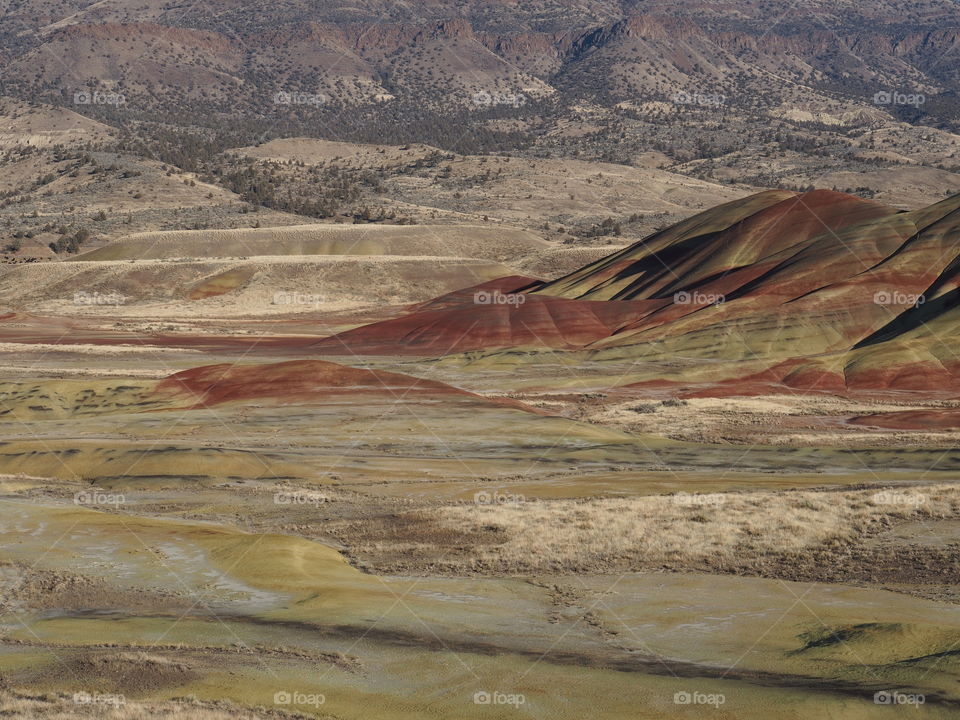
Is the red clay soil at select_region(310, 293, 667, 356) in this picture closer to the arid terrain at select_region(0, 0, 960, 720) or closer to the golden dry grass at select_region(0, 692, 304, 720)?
the arid terrain at select_region(0, 0, 960, 720)

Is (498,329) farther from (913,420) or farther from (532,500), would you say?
(532,500)

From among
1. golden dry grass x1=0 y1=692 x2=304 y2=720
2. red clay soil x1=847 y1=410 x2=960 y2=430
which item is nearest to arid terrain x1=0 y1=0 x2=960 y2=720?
golden dry grass x1=0 y1=692 x2=304 y2=720

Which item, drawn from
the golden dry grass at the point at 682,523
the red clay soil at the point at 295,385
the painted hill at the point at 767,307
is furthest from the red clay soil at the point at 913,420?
the golden dry grass at the point at 682,523

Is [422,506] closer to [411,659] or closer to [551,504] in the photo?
[551,504]

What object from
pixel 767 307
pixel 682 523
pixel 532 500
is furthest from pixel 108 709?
pixel 767 307

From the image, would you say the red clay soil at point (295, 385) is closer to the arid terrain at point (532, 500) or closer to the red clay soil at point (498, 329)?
the arid terrain at point (532, 500)
